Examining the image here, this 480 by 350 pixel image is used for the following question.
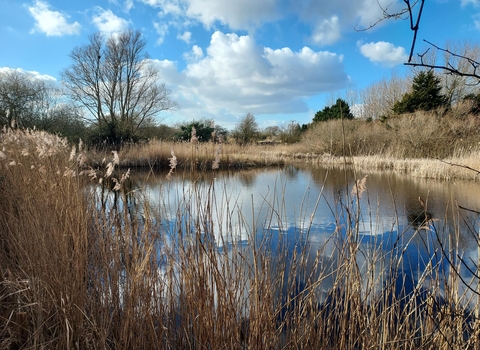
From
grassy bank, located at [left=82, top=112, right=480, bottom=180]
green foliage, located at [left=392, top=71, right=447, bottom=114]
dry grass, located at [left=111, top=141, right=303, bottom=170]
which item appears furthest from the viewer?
green foliage, located at [left=392, top=71, right=447, bottom=114]

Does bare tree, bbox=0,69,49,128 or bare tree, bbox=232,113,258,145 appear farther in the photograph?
bare tree, bbox=232,113,258,145

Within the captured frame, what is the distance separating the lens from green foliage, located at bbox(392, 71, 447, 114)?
15.8 m

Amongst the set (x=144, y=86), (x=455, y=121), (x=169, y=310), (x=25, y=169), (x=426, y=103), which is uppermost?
(x=144, y=86)

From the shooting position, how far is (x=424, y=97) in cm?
1612

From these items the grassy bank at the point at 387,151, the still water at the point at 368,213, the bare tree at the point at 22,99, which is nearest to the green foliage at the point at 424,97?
the grassy bank at the point at 387,151

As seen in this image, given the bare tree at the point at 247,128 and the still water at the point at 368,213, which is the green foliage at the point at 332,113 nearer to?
the bare tree at the point at 247,128

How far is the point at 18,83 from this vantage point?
1131 cm

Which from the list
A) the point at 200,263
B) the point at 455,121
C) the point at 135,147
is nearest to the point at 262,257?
the point at 200,263

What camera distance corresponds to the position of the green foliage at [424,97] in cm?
1582

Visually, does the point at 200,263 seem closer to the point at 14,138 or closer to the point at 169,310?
the point at 169,310

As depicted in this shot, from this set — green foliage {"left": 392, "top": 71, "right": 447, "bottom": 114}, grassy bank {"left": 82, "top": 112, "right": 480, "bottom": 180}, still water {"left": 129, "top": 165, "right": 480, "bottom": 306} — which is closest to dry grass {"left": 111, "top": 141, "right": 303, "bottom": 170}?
grassy bank {"left": 82, "top": 112, "right": 480, "bottom": 180}

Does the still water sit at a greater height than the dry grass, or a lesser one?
lesser

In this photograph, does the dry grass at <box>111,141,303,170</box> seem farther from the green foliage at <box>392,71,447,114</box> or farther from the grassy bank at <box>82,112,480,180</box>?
the green foliage at <box>392,71,447,114</box>

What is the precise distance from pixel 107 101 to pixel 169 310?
17.6 metres
